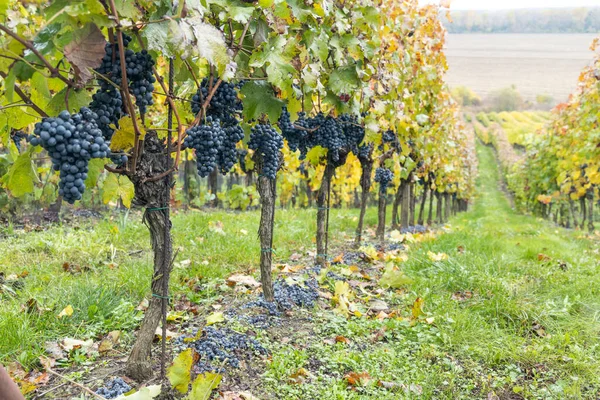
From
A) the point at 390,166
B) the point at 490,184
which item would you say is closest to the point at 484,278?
the point at 390,166

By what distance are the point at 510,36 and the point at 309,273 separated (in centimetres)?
13408

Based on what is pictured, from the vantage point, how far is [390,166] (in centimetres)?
635

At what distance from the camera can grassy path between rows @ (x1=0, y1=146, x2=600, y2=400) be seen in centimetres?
266

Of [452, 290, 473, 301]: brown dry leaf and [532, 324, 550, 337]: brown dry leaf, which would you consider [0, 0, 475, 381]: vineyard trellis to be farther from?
[532, 324, 550, 337]: brown dry leaf

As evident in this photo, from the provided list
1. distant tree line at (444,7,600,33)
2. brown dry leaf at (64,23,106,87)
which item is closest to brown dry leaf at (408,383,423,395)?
brown dry leaf at (64,23,106,87)

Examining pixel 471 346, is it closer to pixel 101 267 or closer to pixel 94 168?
pixel 94 168

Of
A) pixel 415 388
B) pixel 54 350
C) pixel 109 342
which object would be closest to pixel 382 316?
pixel 415 388

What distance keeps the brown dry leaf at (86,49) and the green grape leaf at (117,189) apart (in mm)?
500

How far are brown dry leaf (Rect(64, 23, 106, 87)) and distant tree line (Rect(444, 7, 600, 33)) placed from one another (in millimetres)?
118209

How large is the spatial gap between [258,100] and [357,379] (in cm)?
179

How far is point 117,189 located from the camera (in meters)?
1.96

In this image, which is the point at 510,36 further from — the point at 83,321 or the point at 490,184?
the point at 83,321

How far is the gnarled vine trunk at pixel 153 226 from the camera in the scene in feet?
7.18

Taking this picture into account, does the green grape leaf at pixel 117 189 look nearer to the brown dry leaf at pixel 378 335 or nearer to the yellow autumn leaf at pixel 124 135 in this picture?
the yellow autumn leaf at pixel 124 135
